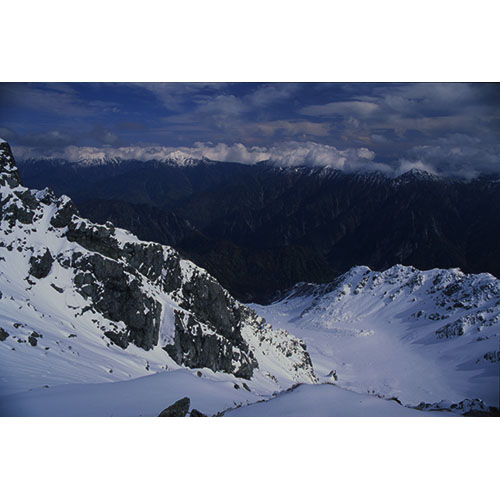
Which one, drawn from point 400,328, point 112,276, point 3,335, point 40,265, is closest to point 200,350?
point 112,276

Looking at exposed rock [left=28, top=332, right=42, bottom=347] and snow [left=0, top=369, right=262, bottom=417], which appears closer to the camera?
snow [left=0, top=369, right=262, bottom=417]

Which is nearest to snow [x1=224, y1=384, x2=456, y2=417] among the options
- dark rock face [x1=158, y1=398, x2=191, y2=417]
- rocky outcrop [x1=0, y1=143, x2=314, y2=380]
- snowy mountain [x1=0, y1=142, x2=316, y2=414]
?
dark rock face [x1=158, y1=398, x2=191, y2=417]

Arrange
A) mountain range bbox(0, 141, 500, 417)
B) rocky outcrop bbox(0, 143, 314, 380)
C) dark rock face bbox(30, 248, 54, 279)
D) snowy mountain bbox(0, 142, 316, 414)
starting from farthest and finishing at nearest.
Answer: rocky outcrop bbox(0, 143, 314, 380)
dark rock face bbox(30, 248, 54, 279)
snowy mountain bbox(0, 142, 316, 414)
mountain range bbox(0, 141, 500, 417)

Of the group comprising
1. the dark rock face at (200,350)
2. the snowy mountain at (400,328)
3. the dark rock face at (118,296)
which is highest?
the dark rock face at (118,296)

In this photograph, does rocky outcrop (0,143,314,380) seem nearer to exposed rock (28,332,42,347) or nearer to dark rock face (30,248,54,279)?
dark rock face (30,248,54,279)

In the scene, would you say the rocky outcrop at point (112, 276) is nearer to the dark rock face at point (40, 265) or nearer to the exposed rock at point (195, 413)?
the dark rock face at point (40, 265)

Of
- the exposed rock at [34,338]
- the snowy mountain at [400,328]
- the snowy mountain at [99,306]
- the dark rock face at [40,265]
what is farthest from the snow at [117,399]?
the snowy mountain at [400,328]
